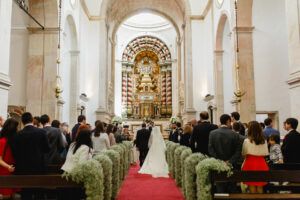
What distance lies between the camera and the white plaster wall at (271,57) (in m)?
12.4

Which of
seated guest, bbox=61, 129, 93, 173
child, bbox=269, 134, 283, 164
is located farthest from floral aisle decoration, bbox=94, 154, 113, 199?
child, bbox=269, 134, 283, 164

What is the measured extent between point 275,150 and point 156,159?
5.47 meters

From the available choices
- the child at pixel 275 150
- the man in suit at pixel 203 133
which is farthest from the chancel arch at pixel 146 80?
the child at pixel 275 150

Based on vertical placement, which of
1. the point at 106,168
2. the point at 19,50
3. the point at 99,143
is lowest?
the point at 106,168

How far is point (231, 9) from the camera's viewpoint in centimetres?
1248

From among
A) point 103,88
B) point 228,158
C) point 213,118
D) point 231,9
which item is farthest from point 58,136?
point 103,88

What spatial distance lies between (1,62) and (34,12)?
5.65 metres

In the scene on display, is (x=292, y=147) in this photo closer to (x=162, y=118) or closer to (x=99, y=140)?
(x=99, y=140)

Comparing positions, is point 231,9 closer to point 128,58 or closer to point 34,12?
point 34,12

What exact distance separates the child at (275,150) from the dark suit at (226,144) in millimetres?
1309

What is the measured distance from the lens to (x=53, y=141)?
20.9ft

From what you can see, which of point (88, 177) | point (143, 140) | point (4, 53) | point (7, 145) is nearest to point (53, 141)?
point (7, 145)

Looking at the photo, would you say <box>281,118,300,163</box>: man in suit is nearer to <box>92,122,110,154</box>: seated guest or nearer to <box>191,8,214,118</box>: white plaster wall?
<box>92,122,110,154</box>: seated guest

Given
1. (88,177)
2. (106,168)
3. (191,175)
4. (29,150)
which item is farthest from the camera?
(191,175)
